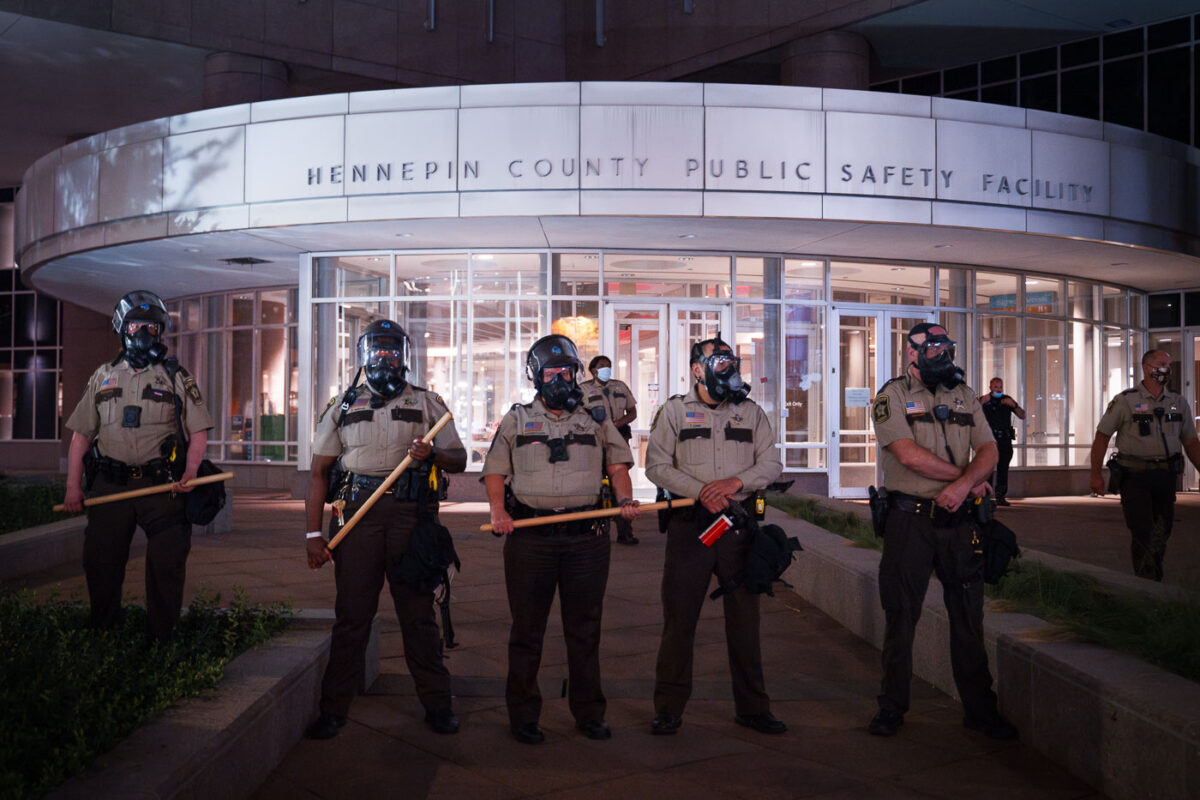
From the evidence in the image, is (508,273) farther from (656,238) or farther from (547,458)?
(547,458)

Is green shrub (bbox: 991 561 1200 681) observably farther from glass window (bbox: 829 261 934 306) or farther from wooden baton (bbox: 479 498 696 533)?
glass window (bbox: 829 261 934 306)

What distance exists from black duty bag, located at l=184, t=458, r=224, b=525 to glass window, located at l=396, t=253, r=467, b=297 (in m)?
11.5

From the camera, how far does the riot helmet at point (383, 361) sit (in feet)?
18.6

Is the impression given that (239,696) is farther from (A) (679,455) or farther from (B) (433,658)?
(A) (679,455)

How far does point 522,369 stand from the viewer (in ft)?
Answer: 56.7

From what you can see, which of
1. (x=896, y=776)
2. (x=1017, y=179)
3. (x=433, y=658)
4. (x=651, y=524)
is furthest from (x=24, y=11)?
(x=896, y=776)

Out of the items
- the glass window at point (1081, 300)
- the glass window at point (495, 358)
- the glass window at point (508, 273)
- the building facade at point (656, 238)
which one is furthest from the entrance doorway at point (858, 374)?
the glass window at point (495, 358)

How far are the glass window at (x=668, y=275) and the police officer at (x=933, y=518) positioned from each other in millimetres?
11817

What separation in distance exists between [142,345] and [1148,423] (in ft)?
24.4

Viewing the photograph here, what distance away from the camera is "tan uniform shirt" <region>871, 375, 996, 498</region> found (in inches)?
226

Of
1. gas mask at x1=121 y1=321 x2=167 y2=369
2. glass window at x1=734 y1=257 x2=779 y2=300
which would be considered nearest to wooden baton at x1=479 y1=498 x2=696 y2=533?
gas mask at x1=121 y1=321 x2=167 y2=369

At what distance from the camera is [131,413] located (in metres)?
6.27

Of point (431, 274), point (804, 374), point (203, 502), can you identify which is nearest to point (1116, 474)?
point (203, 502)

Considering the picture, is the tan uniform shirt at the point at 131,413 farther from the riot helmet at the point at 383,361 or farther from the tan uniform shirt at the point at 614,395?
the tan uniform shirt at the point at 614,395
